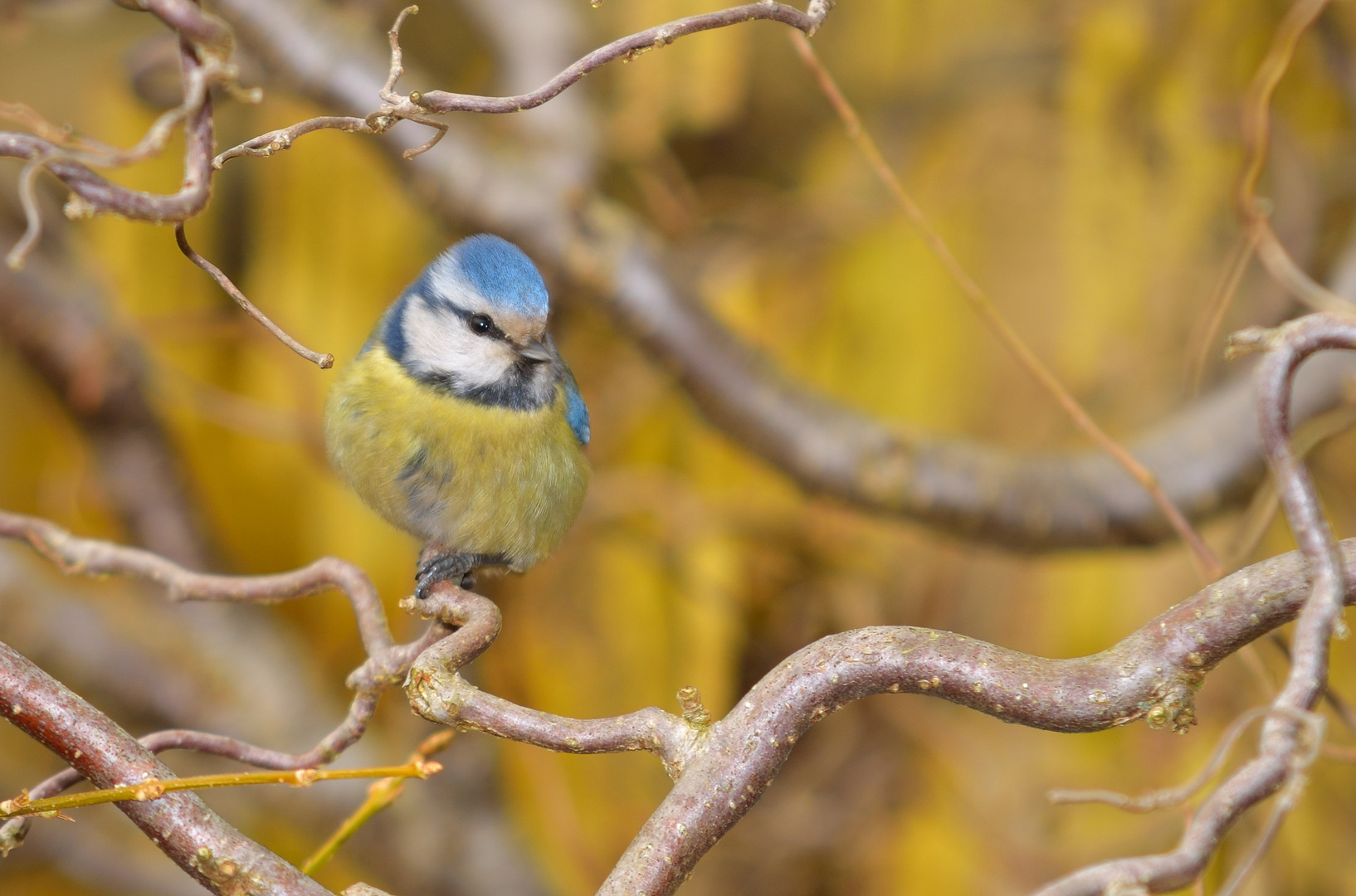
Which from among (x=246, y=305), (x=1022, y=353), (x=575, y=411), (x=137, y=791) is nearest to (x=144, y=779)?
(x=137, y=791)

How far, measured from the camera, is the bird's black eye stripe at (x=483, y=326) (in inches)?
26.3

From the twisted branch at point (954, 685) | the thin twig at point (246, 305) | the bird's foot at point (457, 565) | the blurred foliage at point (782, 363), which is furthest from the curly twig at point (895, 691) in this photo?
the blurred foliage at point (782, 363)

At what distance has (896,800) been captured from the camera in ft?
4.39

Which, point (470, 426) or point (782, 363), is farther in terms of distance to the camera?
point (782, 363)

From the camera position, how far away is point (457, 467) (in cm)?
65

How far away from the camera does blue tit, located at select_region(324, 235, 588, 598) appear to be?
65 centimetres

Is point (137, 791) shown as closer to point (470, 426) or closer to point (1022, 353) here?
point (470, 426)

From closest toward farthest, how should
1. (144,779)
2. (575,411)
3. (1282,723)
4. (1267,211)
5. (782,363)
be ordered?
(1282,723), (144,779), (1267,211), (575,411), (782,363)

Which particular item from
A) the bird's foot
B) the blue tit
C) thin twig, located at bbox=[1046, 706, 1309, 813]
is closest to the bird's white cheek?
the blue tit

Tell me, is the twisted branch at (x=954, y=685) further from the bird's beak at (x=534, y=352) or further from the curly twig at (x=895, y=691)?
the bird's beak at (x=534, y=352)

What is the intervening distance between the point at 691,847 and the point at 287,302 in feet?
3.53

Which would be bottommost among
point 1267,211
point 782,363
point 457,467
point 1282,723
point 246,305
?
point 1282,723

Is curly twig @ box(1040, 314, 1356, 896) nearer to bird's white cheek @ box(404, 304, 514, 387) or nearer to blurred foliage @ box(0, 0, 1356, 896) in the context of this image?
bird's white cheek @ box(404, 304, 514, 387)

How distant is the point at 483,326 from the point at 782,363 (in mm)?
A: 561
